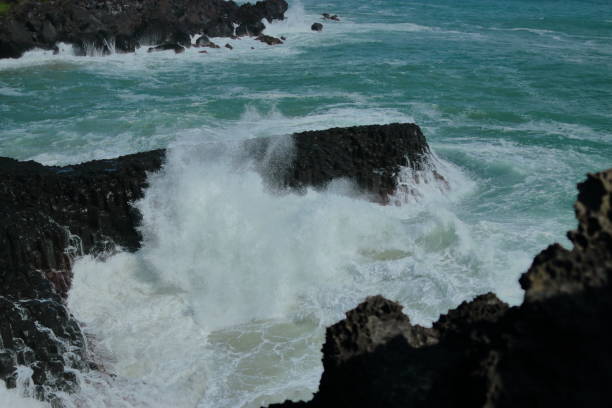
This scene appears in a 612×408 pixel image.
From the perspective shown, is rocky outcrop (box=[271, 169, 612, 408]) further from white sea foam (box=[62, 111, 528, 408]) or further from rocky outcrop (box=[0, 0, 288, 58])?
rocky outcrop (box=[0, 0, 288, 58])

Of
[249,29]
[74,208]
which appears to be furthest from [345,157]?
[249,29]

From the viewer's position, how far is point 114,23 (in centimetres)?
3475

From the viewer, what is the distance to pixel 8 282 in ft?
27.6

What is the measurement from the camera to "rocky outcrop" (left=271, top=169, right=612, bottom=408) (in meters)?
3.07

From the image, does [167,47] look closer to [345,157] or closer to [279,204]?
[345,157]

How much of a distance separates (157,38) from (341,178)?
24214 millimetres

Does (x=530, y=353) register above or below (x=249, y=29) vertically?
above

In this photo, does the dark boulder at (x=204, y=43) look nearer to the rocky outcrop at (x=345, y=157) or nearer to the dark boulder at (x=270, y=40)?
the dark boulder at (x=270, y=40)

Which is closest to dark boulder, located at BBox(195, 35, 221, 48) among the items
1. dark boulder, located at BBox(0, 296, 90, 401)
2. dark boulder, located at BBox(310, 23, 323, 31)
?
dark boulder, located at BBox(310, 23, 323, 31)

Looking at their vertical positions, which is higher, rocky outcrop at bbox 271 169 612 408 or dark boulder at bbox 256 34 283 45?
rocky outcrop at bbox 271 169 612 408

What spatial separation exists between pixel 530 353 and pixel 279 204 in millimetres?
8729

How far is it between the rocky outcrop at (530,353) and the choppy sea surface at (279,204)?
3596 mm

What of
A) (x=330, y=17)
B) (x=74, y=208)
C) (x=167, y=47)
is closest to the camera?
(x=74, y=208)

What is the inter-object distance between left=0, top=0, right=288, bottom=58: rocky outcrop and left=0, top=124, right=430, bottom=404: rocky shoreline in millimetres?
22001
